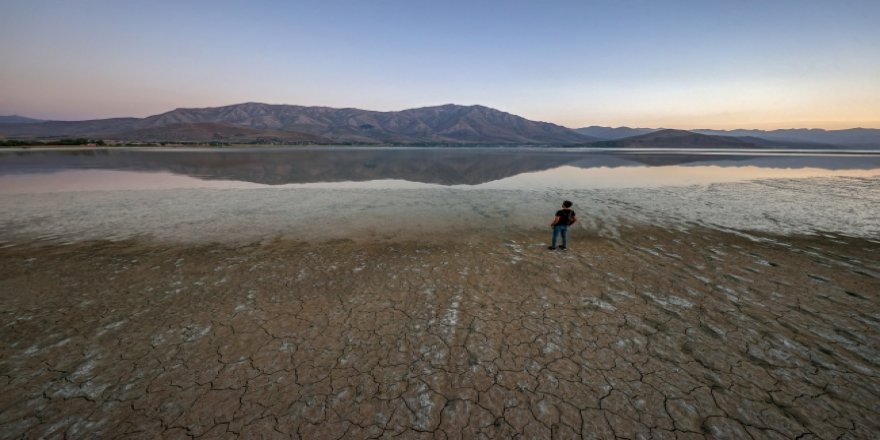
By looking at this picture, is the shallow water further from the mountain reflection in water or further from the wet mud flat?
the mountain reflection in water

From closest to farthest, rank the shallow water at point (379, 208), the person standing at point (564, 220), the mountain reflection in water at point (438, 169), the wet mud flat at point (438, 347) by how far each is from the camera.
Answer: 1. the wet mud flat at point (438, 347)
2. the person standing at point (564, 220)
3. the shallow water at point (379, 208)
4. the mountain reflection in water at point (438, 169)

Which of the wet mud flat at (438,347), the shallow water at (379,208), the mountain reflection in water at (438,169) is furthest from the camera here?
the mountain reflection in water at (438,169)

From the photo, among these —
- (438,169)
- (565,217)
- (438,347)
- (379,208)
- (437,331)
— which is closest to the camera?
(438,347)

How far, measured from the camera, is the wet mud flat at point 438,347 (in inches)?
192

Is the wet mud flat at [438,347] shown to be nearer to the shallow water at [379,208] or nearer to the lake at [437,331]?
the lake at [437,331]

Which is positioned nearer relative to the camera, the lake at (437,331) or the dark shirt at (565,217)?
the lake at (437,331)

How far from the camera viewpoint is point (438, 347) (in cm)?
660

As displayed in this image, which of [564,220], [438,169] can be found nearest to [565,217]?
[564,220]

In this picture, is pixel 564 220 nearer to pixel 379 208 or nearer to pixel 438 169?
pixel 379 208

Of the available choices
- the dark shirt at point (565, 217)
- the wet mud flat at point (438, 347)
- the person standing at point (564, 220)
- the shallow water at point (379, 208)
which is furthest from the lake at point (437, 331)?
the dark shirt at point (565, 217)

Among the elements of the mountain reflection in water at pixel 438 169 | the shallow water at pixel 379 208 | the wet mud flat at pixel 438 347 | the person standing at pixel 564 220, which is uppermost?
the mountain reflection in water at pixel 438 169

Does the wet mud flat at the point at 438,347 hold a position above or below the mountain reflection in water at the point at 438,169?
below

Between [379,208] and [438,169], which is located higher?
[438,169]

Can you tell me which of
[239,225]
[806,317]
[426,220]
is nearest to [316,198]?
[239,225]
